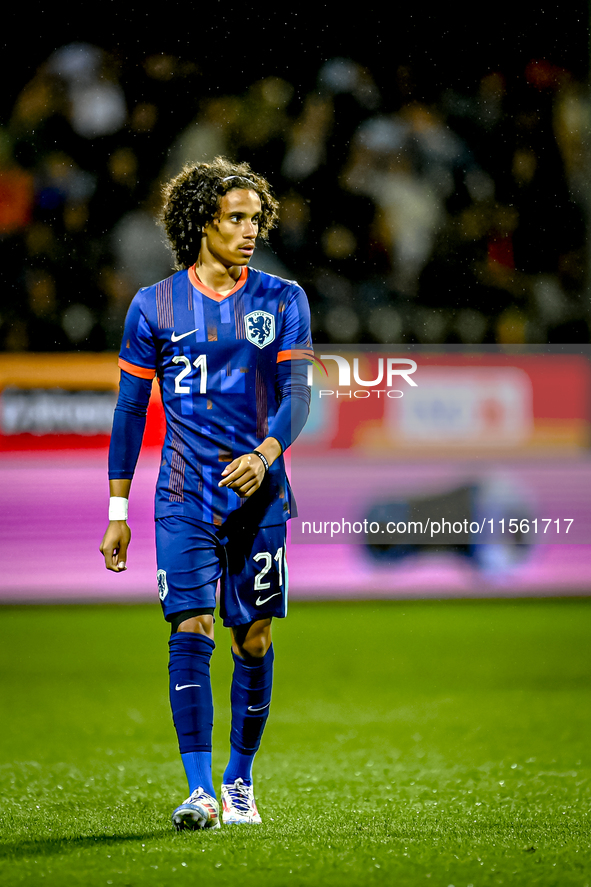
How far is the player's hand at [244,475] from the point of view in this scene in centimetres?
237

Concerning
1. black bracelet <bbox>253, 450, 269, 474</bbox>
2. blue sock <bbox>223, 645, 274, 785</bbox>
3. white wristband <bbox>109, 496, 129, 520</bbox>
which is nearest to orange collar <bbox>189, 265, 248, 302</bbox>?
black bracelet <bbox>253, 450, 269, 474</bbox>

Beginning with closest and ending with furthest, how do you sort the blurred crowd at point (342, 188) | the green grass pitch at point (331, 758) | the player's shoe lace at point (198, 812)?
the green grass pitch at point (331, 758), the player's shoe lace at point (198, 812), the blurred crowd at point (342, 188)

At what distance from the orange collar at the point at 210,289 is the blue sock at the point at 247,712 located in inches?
35.0

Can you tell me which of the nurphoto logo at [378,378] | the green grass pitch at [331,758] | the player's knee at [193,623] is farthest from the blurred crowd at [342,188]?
the player's knee at [193,623]

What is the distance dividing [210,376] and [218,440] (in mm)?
158

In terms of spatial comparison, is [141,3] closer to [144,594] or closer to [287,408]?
[144,594]

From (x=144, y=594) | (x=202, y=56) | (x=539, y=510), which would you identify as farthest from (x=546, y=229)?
(x=144, y=594)

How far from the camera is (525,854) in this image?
2277 mm

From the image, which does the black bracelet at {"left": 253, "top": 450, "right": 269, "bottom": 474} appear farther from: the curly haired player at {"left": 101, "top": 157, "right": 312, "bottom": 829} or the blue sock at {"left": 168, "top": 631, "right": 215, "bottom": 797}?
the blue sock at {"left": 168, "top": 631, "right": 215, "bottom": 797}

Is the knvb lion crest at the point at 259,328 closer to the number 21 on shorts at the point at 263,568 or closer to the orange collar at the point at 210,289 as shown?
the orange collar at the point at 210,289

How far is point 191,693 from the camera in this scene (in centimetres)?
246

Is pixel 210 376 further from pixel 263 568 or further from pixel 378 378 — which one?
pixel 378 378

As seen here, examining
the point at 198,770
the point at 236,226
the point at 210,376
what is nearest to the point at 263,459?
the point at 210,376

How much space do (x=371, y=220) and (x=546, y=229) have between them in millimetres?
1668
